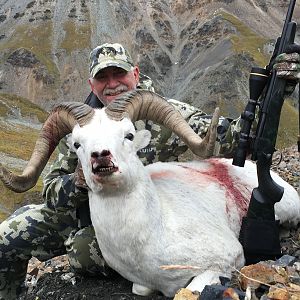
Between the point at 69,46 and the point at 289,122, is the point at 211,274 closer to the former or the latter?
the point at 289,122

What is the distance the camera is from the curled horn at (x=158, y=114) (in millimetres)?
6180

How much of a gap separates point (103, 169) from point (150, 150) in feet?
7.91

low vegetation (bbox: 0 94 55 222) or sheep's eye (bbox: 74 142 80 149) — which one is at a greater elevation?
Answer: sheep's eye (bbox: 74 142 80 149)

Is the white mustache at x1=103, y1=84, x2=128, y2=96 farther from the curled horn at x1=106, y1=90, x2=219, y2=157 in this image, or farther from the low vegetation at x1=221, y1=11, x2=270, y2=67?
the low vegetation at x1=221, y1=11, x2=270, y2=67

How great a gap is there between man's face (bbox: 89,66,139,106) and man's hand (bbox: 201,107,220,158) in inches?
69.2

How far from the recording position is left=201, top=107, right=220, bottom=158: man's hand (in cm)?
591

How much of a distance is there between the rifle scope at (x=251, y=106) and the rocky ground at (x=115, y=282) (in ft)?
4.21

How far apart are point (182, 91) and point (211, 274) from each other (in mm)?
135570

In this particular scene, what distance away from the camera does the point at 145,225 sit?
5.94m

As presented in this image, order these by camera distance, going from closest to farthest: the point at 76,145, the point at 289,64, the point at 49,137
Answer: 1. the point at 289,64
2. the point at 76,145
3. the point at 49,137

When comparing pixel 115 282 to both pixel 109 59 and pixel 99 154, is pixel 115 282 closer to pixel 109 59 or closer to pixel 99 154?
pixel 99 154

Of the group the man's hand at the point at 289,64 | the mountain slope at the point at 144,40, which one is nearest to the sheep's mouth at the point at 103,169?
the man's hand at the point at 289,64

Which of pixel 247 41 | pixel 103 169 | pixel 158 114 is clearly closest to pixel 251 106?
pixel 158 114

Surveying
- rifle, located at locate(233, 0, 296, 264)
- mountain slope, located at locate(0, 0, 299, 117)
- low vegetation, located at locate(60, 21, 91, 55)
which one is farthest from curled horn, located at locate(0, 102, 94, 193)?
low vegetation, located at locate(60, 21, 91, 55)
